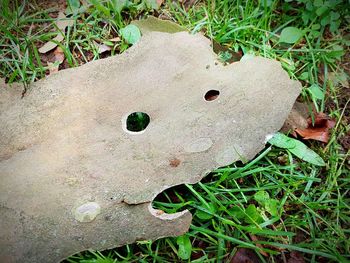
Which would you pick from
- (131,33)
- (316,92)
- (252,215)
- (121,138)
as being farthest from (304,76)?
(121,138)

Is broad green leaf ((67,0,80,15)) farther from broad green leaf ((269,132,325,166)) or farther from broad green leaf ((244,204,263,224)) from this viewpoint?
broad green leaf ((244,204,263,224))

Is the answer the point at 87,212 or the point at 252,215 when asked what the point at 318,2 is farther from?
the point at 87,212

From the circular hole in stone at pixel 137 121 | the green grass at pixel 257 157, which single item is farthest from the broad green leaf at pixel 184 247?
the circular hole in stone at pixel 137 121

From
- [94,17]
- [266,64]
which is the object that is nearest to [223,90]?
[266,64]

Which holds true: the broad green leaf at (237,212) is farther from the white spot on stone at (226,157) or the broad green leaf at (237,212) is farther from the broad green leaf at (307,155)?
the broad green leaf at (307,155)

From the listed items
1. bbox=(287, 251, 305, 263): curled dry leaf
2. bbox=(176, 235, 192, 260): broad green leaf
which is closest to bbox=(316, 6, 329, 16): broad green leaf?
bbox=(287, 251, 305, 263): curled dry leaf

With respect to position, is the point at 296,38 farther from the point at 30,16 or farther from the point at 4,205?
the point at 4,205
